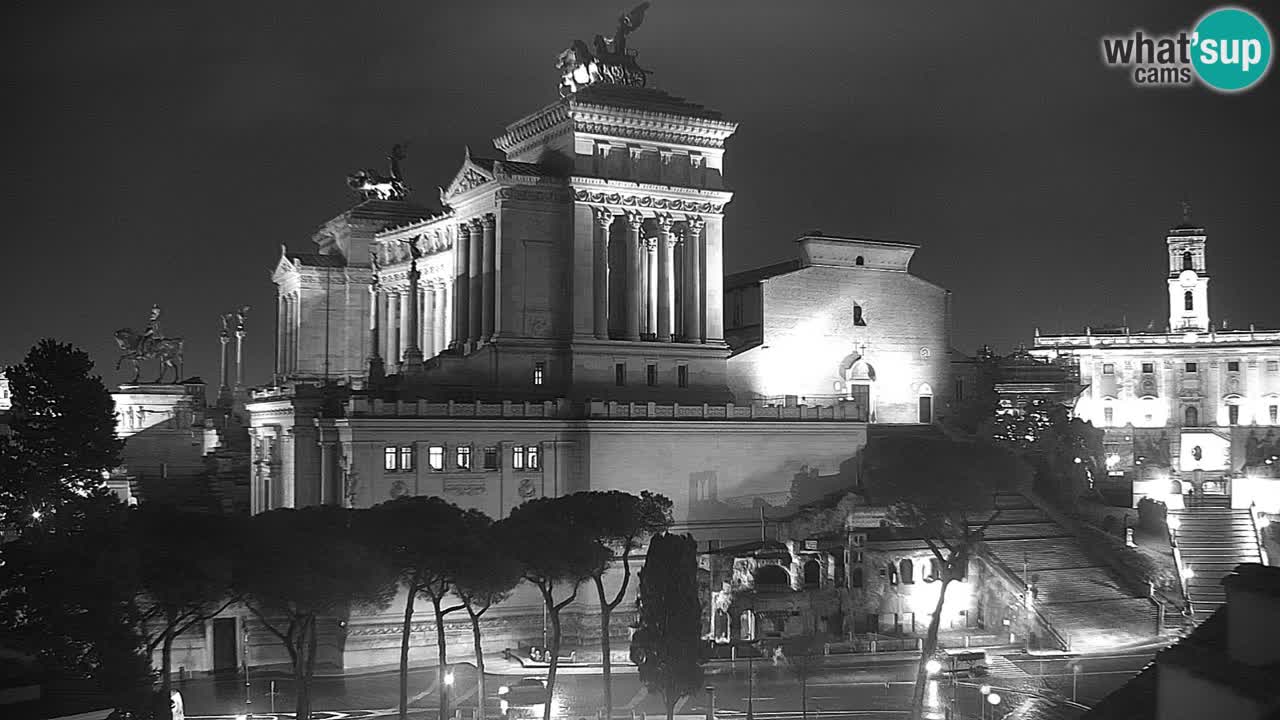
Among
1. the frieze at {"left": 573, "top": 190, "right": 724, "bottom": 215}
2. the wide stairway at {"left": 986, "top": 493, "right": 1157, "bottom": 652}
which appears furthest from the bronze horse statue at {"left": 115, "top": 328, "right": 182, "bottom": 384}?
the wide stairway at {"left": 986, "top": 493, "right": 1157, "bottom": 652}

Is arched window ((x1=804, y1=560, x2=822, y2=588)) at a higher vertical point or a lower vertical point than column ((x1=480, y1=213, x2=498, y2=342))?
lower

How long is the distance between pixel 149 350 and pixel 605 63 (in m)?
51.3

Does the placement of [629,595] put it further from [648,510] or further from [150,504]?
[150,504]

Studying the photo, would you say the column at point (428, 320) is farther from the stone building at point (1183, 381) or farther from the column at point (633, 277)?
the stone building at point (1183, 381)

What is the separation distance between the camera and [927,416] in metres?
93.1

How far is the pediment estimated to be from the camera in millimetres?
79688

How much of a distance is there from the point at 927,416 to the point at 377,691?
48.0 m

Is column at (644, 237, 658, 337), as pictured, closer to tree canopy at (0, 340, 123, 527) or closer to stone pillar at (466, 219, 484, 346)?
stone pillar at (466, 219, 484, 346)

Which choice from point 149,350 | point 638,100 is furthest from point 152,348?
point 638,100

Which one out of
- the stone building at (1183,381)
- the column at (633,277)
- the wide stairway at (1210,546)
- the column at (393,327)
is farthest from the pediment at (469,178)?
the stone building at (1183,381)

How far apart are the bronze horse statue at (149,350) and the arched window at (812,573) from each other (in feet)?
213

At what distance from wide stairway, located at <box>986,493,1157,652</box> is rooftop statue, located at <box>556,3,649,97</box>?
3531cm

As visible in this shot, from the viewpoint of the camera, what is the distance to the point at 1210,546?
77938mm

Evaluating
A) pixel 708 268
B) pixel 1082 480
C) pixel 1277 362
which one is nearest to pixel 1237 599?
pixel 708 268
